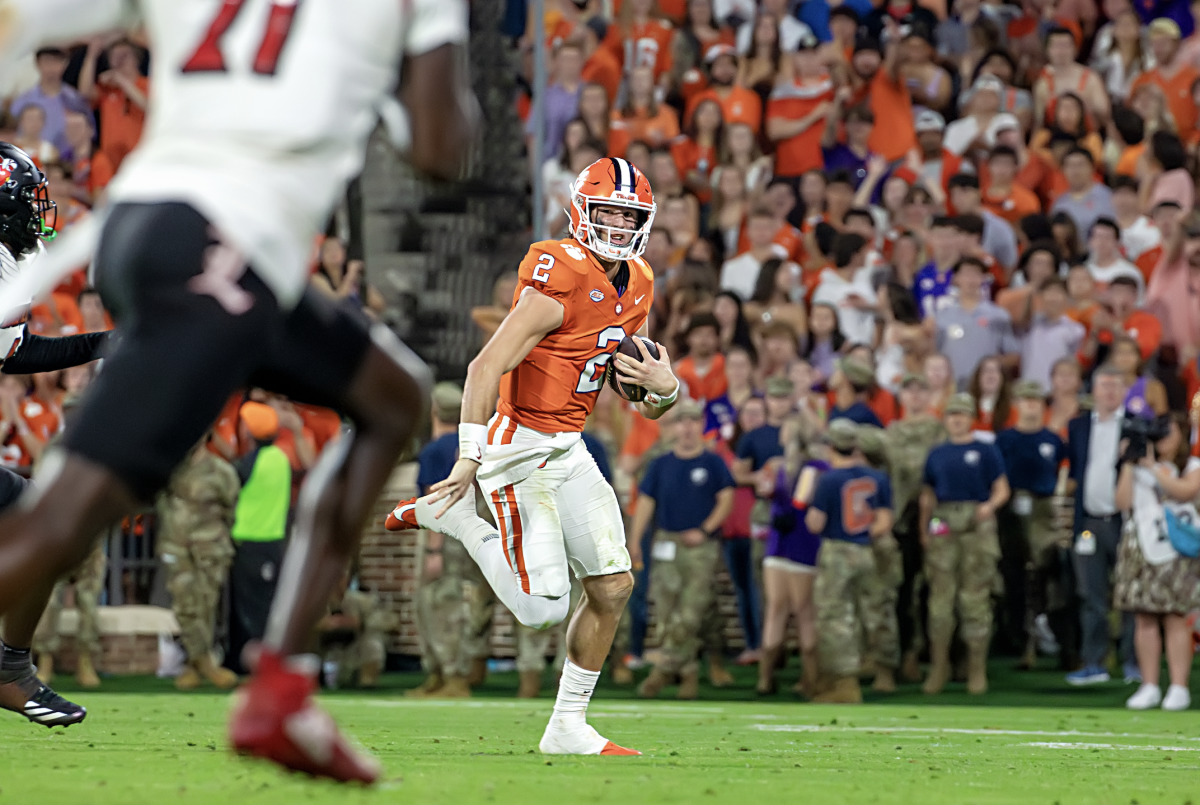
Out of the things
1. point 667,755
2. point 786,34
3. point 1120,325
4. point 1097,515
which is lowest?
point 667,755

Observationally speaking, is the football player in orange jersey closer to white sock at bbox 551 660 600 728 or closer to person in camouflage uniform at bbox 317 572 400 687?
white sock at bbox 551 660 600 728

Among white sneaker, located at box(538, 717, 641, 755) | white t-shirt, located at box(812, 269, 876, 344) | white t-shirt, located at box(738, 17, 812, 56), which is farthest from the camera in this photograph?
white t-shirt, located at box(738, 17, 812, 56)

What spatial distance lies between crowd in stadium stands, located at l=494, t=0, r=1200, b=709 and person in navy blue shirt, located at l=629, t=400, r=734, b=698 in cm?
28

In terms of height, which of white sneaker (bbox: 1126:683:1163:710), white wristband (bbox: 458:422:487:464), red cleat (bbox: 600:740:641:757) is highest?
white wristband (bbox: 458:422:487:464)

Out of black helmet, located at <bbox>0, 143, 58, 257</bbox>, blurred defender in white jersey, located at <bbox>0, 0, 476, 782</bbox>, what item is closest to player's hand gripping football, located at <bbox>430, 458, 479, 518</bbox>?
black helmet, located at <bbox>0, 143, 58, 257</bbox>

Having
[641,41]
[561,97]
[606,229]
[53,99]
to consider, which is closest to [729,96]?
[641,41]

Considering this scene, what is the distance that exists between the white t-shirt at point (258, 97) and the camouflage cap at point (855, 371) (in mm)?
10319

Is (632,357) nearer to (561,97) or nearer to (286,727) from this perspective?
(286,727)

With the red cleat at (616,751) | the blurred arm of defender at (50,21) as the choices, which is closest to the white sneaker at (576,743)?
the red cleat at (616,751)

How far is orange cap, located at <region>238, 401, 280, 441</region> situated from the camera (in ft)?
49.5

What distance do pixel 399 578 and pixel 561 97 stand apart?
17.6 ft

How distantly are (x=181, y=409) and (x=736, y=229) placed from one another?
13350 millimetres

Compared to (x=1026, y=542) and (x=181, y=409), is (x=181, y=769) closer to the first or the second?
(x=181, y=409)

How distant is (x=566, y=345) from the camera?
8188mm
